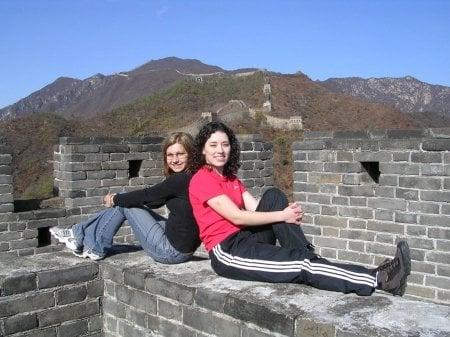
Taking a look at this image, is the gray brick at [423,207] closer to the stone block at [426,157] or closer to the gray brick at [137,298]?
the stone block at [426,157]

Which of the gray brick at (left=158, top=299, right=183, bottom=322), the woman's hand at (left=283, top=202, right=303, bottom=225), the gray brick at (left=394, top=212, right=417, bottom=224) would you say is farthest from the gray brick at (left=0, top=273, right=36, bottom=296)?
the gray brick at (left=394, top=212, right=417, bottom=224)

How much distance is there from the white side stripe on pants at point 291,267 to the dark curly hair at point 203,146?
0.57 meters

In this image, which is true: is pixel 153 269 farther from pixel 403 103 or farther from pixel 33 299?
pixel 403 103

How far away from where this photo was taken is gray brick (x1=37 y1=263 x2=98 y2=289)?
385 centimetres

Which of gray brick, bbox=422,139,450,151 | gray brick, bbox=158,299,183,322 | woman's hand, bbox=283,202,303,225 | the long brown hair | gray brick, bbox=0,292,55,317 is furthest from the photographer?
gray brick, bbox=422,139,450,151

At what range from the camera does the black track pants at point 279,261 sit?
3070 millimetres

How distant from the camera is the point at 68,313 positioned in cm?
397

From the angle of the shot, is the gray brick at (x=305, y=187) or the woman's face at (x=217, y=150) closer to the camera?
the woman's face at (x=217, y=150)

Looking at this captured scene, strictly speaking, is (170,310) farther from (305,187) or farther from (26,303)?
(305,187)

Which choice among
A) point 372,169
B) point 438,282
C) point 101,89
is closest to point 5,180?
point 372,169

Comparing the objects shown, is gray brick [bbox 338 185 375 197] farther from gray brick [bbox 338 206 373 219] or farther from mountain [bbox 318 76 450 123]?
mountain [bbox 318 76 450 123]

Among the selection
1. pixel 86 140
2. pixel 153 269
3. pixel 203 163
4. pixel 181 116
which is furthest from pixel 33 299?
pixel 181 116

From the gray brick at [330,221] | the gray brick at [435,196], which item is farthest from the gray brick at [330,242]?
the gray brick at [435,196]

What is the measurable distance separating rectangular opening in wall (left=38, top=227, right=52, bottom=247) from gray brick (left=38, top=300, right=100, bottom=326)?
2.78 m
